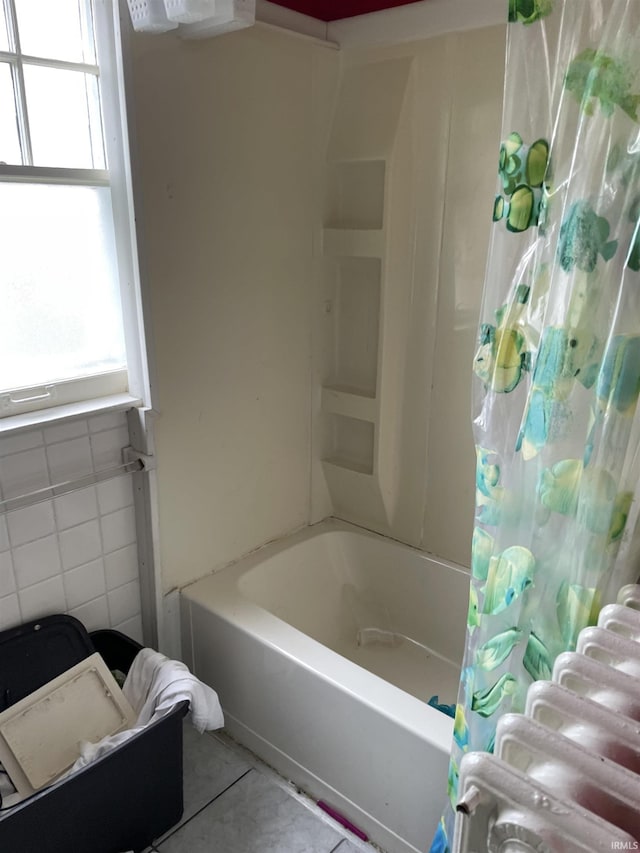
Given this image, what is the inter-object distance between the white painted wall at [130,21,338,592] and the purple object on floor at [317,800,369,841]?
0.69 meters

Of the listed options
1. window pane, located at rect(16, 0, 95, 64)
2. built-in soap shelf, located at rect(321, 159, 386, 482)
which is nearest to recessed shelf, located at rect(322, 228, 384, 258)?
built-in soap shelf, located at rect(321, 159, 386, 482)

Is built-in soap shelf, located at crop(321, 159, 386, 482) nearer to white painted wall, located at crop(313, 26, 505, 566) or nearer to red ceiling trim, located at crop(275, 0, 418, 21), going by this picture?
white painted wall, located at crop(313, 26, 505, 566)

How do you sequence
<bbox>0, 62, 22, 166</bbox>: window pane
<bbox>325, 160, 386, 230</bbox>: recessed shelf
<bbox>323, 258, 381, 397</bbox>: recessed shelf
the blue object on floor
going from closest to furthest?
1. <bbox>0, 62, 22, 166</bbox>: window pane
2. the blue object on floor
3. <bbox>325, 160, 386, 230</bbox>: recessed shelf
4. <bbox>323, 258, 381, 397</bbox>: recessed shelf

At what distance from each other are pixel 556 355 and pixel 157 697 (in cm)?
119

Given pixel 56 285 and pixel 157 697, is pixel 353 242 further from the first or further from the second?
pixel 157 697

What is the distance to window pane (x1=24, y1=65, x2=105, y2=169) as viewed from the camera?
4.69 feet

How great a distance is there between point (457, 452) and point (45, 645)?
122 centimetres

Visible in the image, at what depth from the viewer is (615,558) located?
1.09 metres

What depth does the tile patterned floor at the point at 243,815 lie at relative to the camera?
5.00ft

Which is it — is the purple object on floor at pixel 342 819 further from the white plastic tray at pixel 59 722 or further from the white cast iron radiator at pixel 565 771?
the white cast iron radiator at pixel 565 771

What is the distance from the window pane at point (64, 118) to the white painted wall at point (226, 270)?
0.43ft

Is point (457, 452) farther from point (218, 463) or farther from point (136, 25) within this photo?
point (136, 25)

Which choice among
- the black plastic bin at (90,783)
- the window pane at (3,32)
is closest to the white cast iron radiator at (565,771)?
the black plastic bin at (90,783)

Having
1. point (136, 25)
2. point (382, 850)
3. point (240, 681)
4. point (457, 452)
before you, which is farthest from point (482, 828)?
point (136, 25)
